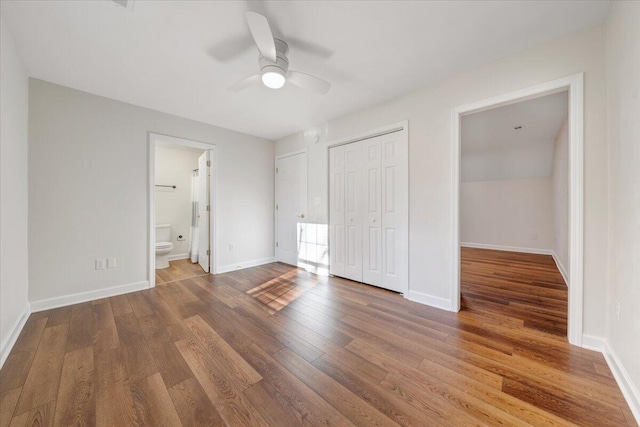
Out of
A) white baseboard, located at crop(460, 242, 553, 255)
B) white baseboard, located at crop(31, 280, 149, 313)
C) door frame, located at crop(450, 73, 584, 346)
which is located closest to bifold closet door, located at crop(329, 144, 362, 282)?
door frame, located at crop(450, 73, 584, 346)

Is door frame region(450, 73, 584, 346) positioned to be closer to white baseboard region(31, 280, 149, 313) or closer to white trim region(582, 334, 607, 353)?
white trim region(582, 334, 607, 353)

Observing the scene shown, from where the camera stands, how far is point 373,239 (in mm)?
3215

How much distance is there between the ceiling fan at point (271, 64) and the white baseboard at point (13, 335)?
2.72 metres

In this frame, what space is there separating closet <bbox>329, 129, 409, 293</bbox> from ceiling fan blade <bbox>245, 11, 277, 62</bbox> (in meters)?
1.81

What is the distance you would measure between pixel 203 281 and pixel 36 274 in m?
1.70

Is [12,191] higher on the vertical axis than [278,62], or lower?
lower

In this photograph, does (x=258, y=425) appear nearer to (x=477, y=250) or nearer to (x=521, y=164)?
(x=477, y=250)

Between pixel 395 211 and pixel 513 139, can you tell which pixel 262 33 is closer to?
pixel 395 211

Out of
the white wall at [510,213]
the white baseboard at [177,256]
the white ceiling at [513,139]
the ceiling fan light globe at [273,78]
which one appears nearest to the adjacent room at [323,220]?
the ceiling fan light globe at [273,78]

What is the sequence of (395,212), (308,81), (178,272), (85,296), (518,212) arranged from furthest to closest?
1. (518,212)
2. (178,272)
3. (395,212)
4. (85,296)
5. (308,81)

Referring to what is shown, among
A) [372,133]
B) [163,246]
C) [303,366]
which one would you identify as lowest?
[303,366]

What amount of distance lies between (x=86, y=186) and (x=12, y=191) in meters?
0.82

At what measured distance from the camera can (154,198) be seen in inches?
127

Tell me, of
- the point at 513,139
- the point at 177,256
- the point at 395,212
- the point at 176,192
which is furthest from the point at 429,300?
the point at 176,192
